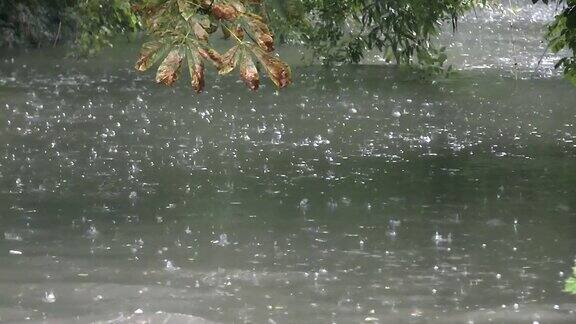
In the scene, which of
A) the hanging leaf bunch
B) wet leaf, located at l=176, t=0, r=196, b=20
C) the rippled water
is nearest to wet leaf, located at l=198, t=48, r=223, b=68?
the hanging leaf bunch

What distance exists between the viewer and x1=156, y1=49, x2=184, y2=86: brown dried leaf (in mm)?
4461

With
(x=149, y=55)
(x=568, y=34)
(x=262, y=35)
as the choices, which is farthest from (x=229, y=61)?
(x=568, y=34)

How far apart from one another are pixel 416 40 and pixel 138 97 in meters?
9.76

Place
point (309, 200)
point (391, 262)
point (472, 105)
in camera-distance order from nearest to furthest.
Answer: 1. point (391, 262)
2. point (309, 200)
3. point (472, 105)

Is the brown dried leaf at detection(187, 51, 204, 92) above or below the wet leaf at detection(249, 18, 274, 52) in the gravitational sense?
below

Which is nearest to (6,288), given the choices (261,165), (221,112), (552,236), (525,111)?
(552,236)

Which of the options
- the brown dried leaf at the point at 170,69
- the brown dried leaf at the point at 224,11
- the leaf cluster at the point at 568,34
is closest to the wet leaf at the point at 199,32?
the brown dried leaf at the point at 224,11

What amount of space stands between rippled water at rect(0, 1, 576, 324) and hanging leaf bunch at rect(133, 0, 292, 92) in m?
3.28

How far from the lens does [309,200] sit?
39.7 feet

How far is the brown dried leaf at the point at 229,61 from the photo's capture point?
458cm

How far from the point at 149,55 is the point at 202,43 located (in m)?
0.22

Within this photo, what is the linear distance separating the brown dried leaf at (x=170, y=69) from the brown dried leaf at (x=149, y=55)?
13cm

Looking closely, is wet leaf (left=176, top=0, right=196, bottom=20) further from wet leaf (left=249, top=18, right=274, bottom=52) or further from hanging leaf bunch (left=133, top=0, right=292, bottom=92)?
wet leaf (left=249, top=18, right=274, bottom=52)

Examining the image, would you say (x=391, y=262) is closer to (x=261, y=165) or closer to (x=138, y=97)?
(x=261, y=165)
